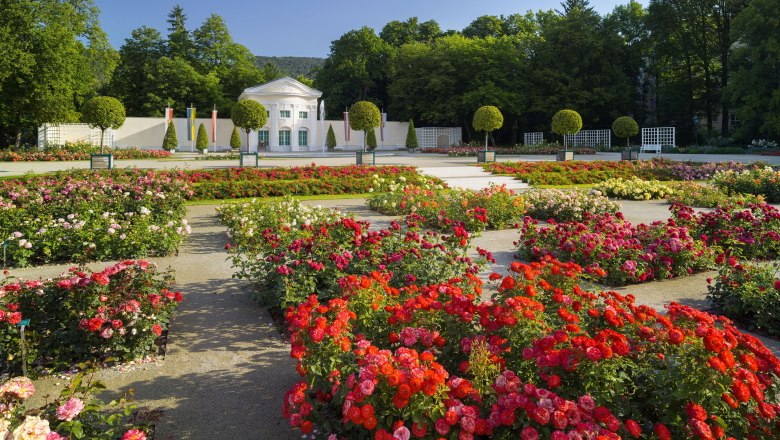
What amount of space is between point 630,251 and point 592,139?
33945mm

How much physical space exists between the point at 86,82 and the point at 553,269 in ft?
131

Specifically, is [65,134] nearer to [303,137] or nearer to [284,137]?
[284,137]

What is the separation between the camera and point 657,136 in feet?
111

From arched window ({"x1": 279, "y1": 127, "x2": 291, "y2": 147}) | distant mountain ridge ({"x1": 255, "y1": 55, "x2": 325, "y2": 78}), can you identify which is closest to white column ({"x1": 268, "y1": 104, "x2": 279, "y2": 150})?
arched window ({"x1": 279, "y1": 127, "x2": 291, "y2": 147})

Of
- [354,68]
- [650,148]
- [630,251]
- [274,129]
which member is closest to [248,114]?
[274,129]

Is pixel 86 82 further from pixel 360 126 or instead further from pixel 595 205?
pixel 595 205

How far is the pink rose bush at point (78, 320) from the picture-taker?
12.2 ft

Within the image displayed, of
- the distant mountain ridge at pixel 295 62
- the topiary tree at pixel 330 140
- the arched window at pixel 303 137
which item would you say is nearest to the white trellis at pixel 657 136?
the topiary tree at pixel 330 140

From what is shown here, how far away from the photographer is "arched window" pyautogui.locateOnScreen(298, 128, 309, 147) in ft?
132

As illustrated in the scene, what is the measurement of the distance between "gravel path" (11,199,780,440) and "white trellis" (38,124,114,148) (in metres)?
31.2

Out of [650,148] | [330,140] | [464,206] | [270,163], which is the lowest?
[464,206]

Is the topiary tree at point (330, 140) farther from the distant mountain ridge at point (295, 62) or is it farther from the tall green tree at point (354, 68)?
the distant mountain ridge at point (295, 62)

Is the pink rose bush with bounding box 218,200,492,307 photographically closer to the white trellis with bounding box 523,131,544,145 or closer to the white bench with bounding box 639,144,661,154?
the white bench with bounding box 639,144,661,154

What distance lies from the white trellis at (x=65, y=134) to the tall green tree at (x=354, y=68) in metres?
19.1
